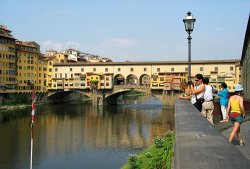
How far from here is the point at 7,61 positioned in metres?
59.5

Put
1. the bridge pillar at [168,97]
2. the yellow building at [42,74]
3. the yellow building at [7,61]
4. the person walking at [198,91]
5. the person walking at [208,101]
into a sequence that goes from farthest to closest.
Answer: the yellow building at [42,74], the bridge pillar at [168,97], the yellow building at [7,61], the person walking at [208,101], the person walking at [198,91]

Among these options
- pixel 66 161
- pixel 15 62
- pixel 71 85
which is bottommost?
pixel 66 161

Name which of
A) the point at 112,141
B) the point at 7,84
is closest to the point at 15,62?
the point at 7,84

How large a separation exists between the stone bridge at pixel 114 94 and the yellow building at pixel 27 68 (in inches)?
186

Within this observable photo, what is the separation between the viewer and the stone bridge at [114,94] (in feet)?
200

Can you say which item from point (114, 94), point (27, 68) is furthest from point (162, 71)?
point (27, 68)

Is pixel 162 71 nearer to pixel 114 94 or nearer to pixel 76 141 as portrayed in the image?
pixel 114 94

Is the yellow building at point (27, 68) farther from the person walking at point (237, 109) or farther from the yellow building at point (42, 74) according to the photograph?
the person walking at point (237, 109)

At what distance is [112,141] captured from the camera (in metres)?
27.4

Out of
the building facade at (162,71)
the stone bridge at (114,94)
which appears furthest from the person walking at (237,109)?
the stone bridge at (114,94)

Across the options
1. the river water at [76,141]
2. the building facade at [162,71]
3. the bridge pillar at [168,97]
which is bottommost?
the river water at [76,141]

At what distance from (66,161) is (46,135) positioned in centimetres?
945

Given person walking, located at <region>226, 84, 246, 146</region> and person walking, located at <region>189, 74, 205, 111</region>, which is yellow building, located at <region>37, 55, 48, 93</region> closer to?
person walking, located at <region>189, 74, 205, 111</region>

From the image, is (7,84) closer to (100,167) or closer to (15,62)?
(15,62)
